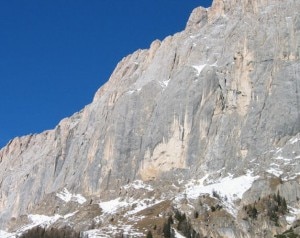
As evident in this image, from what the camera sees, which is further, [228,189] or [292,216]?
[228,189]

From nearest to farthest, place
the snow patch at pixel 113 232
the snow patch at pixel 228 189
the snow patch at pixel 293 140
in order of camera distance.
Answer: the snow patch at pixel 228 189 < the snow patch at pixel 113 232 < the snow patch at pixel 293 140

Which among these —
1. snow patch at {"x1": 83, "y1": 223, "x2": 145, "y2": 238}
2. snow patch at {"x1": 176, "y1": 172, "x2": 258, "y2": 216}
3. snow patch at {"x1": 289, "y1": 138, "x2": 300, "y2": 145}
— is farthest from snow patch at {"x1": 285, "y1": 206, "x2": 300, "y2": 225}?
snow patch at {"x1": 83, "y1": 223, "x2": 145, "y2": 238}

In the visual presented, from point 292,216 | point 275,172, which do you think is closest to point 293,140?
point 275,172

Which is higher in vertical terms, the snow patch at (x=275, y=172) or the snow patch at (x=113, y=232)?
the snow patch at (x=275, y=172)

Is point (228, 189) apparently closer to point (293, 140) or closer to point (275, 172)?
point (275, 172)

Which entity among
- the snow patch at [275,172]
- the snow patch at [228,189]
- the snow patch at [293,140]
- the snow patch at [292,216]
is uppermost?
the snow patch at [293,140]

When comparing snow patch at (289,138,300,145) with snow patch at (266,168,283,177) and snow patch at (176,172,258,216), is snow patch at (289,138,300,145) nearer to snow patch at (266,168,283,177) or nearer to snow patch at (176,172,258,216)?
snow patch at (266,168,283,177)

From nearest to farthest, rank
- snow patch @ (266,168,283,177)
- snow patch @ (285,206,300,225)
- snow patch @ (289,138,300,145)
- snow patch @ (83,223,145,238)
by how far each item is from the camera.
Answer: snow patch @ (285,206,300,225) → snow patch @ (83,223,145,238) → snow patch @ (266,168,283,177) → snow patch @ (289,138,300,145)

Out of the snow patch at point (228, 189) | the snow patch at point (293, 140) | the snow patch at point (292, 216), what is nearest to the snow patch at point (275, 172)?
the snow patch at point (228, 189)

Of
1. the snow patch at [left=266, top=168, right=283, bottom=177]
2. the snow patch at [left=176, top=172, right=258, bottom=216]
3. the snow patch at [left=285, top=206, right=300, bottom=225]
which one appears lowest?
the snow patch at [left=285, top=206, right=300, bottom=225]

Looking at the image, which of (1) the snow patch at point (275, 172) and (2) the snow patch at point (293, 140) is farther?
(2) the snow patch at point (293, 140)

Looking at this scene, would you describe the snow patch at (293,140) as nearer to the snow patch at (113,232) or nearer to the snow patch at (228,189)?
the snow patch at (228,189)

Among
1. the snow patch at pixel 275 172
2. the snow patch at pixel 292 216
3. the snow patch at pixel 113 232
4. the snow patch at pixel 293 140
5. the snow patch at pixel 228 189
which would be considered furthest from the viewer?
the snow patch at pixel 293 140

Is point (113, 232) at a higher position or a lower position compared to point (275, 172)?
lower
